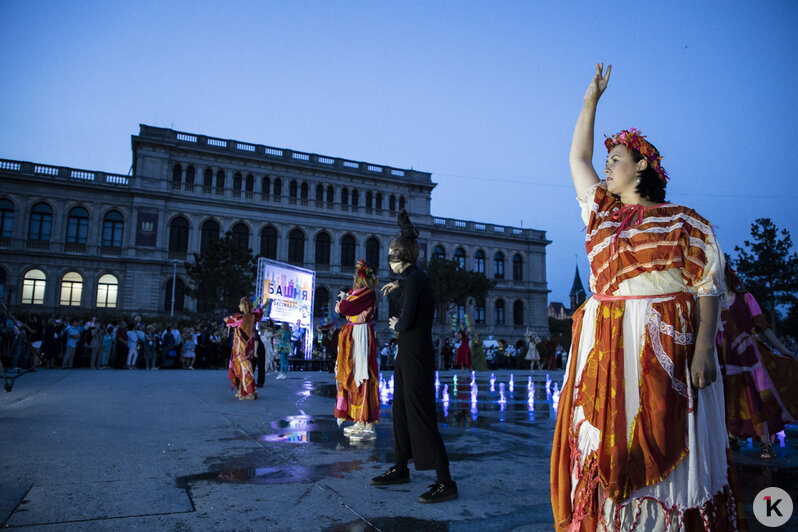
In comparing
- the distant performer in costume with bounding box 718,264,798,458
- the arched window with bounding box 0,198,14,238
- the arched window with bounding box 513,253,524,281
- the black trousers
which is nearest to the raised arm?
the black trousers

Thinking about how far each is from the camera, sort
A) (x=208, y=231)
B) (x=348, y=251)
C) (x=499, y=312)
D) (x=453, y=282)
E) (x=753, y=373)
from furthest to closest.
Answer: (x=499, y=312) < (x=348, y=251) < (x=208, y=231) < (x=453, y=282) < (x=753, y=373)

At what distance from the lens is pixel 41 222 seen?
35188mm

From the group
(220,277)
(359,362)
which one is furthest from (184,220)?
(359,362)

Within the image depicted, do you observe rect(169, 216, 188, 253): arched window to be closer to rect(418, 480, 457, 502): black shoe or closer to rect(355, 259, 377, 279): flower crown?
rect(355, 259, 377, 279): flower crown

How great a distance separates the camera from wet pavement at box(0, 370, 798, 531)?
2.43 metres

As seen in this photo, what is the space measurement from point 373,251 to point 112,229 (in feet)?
66.1

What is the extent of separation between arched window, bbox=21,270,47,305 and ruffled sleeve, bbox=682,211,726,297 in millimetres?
40844

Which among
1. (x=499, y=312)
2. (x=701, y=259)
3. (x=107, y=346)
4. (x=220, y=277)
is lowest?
(x=107, y=346)

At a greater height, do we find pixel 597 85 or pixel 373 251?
pixel 373 251

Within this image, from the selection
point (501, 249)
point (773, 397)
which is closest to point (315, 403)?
point (773, 397)

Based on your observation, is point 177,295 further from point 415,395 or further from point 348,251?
point 415,395

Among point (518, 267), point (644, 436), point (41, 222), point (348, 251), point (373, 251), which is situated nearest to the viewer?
point (644, 436)

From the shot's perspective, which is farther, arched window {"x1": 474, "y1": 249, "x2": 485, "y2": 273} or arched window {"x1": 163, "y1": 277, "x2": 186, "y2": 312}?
arched window {"x1": 474, "y1": 249, "x2": 485, "y2": 273}

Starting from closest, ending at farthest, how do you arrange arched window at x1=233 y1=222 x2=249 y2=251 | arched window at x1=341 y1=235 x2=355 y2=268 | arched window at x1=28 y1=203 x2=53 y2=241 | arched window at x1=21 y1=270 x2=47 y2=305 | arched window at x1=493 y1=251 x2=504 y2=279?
arched window at x1=21 y1=270 x2=47 y2=305
arched window at x1=28 y1=203 x2=53 y2=241
arched window at x1=233 y1=222 x2=249 y2=251
arched window at x1=341 y1=235 x2=355 y2=268
arched window at x1=493 y1=251 x2=504 y2=279
